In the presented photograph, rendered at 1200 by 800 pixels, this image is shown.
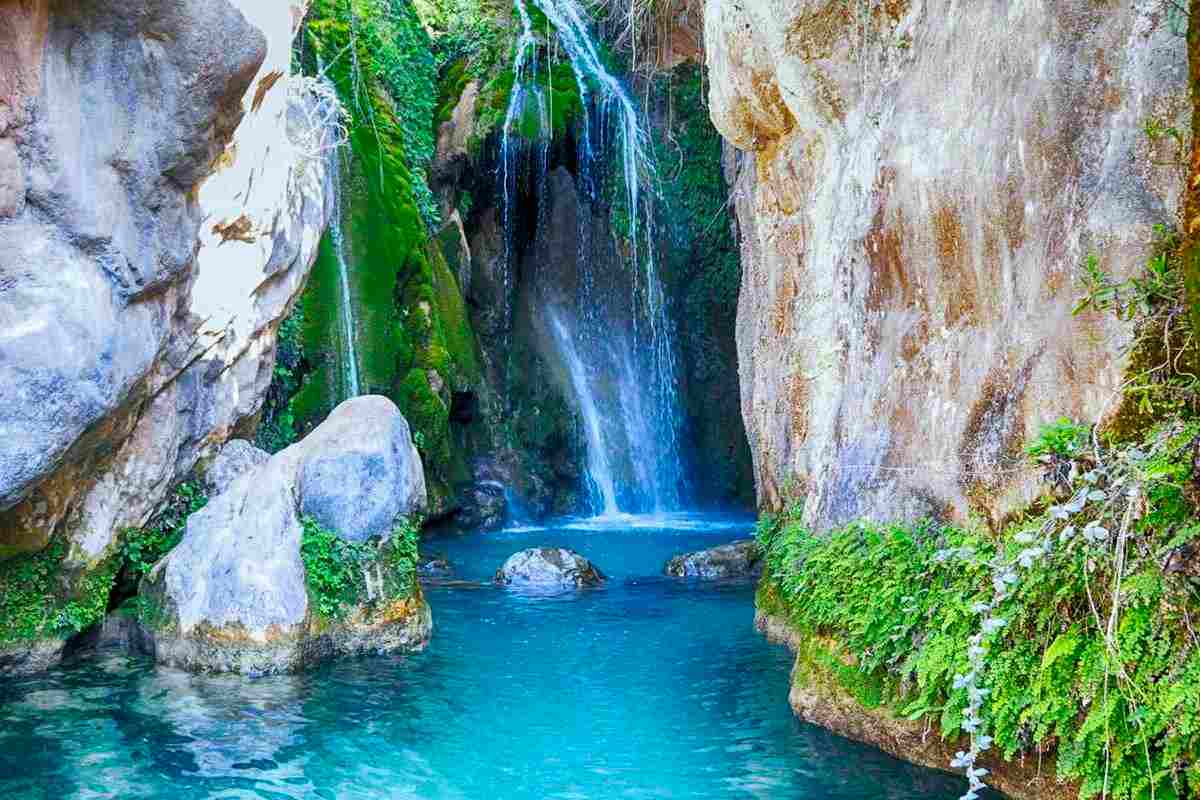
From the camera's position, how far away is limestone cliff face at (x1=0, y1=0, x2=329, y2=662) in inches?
266

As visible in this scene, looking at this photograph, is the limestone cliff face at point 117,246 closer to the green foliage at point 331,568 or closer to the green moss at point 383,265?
the green foliage at point 331,568

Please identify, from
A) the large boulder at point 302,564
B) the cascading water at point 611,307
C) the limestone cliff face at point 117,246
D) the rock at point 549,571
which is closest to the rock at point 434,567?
the rock at point 549,571

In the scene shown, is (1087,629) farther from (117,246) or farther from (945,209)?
(117,246)

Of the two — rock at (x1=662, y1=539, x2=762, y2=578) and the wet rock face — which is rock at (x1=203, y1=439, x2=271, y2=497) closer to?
the wet rock face

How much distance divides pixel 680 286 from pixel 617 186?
261 cm

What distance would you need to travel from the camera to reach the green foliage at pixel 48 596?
8.05 metres

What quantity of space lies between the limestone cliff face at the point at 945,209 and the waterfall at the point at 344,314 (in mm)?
8362

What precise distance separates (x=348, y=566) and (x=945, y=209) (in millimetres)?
5697

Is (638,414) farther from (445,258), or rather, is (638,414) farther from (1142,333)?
(1142,333)

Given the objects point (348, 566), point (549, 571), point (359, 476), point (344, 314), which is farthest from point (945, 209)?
point (344, 314)

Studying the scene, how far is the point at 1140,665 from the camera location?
14.2 feet

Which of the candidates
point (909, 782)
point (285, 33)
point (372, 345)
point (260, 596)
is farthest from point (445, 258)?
point (909, 782)

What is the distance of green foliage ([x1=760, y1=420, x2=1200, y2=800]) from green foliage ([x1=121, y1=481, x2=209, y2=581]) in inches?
255

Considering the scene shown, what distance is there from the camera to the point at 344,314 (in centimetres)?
1656
